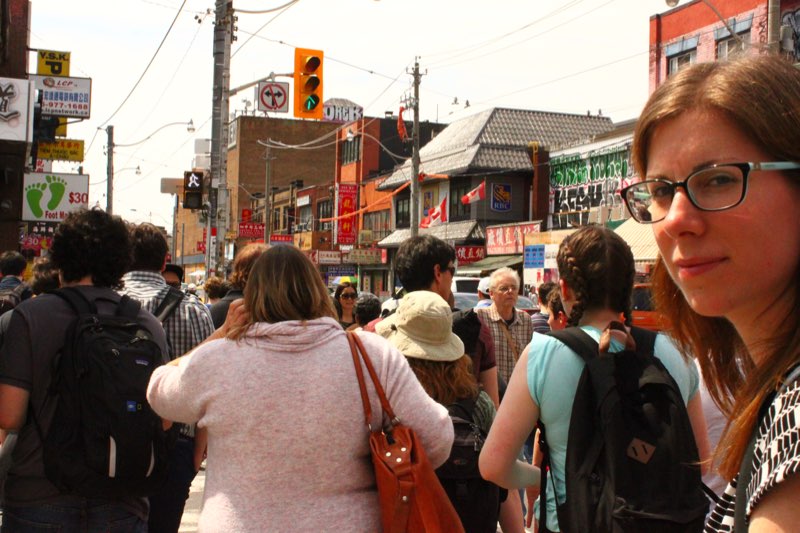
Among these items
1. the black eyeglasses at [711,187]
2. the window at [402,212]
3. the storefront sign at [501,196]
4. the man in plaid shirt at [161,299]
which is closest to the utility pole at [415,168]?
the storefront sign at [501,196]

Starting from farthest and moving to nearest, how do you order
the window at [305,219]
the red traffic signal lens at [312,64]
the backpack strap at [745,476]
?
the window at [305,219] → the red traffic signal lens at [312,64] → the backpack strap at [745,476]

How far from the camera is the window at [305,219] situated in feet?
228

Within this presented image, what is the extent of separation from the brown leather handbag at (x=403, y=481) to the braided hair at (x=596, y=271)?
0.84m

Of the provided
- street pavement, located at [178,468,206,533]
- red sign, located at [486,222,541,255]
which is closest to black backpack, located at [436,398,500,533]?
street pavement, located at [178,468,206,533]

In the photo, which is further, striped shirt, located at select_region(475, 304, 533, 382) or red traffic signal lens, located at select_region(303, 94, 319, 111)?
red traffic signal lens, located at select_region(303, 94, 319, 111)

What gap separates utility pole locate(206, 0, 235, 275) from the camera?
17.8m

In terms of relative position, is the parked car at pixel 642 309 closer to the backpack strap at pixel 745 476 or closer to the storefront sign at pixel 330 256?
the backpack strap at pixel 745 476

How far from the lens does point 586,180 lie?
1399 inches

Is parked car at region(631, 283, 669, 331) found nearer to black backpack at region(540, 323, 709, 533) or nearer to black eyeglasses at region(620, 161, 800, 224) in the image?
black backpack at region(540, 323, 709, 533)

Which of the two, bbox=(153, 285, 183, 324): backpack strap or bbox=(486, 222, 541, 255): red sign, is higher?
bbox=(486, 222, 541, 255): red sign

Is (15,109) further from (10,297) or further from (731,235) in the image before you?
(731,235)

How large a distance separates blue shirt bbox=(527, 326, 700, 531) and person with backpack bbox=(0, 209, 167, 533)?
1689mm

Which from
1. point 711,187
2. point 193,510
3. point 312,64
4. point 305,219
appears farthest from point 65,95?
point 305,219

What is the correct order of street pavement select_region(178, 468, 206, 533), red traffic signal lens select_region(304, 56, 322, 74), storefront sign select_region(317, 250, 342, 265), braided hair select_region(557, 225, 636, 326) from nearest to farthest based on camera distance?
braided hair select_region(557, 225, 636, 326) → street pavement select_region(178, 468, 206, 533) → red traffic signal lens select_region(304, 56, 322, 74) → storefront sign select_region(317, 250, 342, 265)
